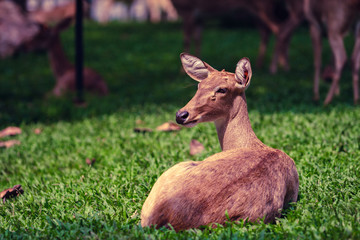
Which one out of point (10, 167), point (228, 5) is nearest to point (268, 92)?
point (228, 5)

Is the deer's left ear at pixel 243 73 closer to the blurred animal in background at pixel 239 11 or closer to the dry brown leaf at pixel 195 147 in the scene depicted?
the dry brown leaf at pixel 195 147

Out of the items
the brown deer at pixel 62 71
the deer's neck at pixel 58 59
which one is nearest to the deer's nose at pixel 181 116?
the brown deer at pixel 62 71

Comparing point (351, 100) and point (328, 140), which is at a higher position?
point (328, 140)

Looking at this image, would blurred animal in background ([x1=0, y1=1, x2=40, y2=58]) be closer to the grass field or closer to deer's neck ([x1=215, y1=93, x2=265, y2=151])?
the grass field

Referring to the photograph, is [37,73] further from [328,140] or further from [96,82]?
[328,140]

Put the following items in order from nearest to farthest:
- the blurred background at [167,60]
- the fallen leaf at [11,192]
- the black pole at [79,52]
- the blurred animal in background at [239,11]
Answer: the fallen leaf at [11,192] < the blurred background at [167,60] < the black pole at [79,52] < the blurred animal in background at [239,11]

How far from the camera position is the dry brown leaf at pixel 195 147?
12.5 ft

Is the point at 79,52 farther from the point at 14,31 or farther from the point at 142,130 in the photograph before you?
the point at 14,31

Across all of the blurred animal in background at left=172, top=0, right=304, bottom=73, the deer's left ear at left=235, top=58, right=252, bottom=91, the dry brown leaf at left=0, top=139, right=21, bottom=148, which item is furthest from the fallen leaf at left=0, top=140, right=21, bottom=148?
the blurred animal in background at left=172, top=0, right=304, bottom=73

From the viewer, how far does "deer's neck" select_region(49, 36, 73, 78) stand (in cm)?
715

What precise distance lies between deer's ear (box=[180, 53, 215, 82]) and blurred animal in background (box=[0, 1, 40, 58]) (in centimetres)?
858

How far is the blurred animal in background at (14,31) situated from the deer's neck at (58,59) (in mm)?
3499

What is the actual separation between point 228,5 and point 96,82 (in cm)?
379

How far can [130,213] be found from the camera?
8.69 feet
